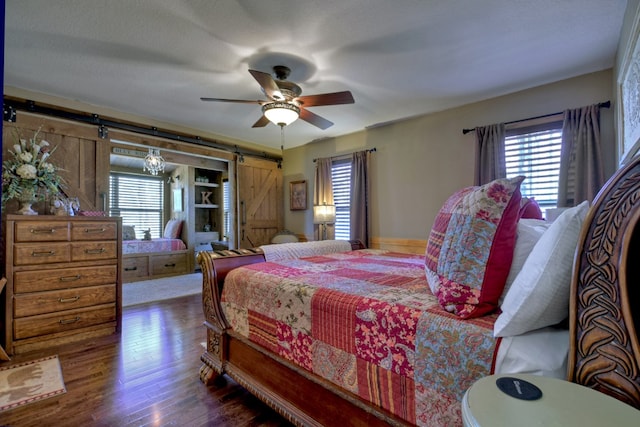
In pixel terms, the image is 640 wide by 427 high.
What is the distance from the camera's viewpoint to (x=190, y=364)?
2.28 metres

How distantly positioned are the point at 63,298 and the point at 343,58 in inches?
133

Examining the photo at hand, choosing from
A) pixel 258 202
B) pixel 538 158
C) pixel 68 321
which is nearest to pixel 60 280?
pixel 68 321

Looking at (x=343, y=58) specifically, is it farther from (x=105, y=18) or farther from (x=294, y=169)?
(x=294, y=169)

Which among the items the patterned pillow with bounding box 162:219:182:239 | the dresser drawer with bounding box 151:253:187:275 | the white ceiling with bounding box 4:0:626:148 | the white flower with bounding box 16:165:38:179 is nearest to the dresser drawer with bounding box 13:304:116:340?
the white flower with bounding box 16:165:38:179

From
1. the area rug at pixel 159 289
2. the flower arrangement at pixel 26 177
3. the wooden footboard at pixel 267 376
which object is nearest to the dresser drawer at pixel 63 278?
the flower arrangement at pixel 26 177

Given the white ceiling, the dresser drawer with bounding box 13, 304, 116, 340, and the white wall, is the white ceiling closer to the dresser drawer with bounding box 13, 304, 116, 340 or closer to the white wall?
the white wall

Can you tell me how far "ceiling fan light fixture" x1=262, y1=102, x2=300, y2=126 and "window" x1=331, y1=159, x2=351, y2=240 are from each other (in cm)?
215

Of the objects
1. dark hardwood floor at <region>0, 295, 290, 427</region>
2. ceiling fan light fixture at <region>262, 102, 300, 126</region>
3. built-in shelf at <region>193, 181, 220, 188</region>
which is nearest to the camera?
dark hardwood floor at <region>0, 295, 290, 427</region>

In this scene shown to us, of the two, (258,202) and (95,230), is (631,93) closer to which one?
(95,230)

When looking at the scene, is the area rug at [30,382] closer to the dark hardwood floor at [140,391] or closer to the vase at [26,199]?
the dark hardwood floor at [140,391]

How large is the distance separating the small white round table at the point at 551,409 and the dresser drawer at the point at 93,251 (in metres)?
3.43

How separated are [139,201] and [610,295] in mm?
8729

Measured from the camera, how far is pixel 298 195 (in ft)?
18.6

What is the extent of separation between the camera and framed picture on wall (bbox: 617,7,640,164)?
171 cm
